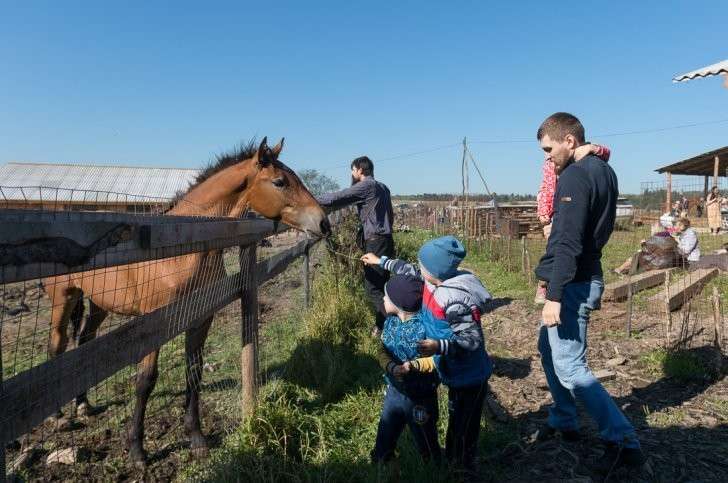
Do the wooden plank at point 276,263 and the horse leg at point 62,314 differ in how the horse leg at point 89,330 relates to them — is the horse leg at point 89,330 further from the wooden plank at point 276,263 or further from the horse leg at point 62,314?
the wooden plank at point 276,263

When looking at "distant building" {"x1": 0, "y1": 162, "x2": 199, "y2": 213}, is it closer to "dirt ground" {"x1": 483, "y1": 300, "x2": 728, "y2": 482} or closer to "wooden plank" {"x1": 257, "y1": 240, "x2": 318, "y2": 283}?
"wooden plank" {"x1": 257, "y1": 240, "x2": 318, "y2": 283}

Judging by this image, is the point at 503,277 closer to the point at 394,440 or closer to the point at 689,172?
the point at 394,440

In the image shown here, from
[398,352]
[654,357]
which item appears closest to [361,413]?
[398,352]

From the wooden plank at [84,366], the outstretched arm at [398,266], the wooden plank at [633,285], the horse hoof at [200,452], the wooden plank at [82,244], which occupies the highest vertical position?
the wooden plank at [82,244]

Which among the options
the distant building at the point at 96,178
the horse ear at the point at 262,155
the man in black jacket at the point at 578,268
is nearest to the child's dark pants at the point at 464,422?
the man in black jacket at the point at 578,268

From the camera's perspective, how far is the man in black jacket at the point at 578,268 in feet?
9.13

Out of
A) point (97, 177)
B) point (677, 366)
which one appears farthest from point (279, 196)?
point (97, 177)

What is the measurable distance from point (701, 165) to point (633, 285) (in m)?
17.2

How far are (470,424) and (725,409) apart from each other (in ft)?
8.01

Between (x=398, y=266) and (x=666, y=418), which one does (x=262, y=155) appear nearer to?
(x=398, y=266)

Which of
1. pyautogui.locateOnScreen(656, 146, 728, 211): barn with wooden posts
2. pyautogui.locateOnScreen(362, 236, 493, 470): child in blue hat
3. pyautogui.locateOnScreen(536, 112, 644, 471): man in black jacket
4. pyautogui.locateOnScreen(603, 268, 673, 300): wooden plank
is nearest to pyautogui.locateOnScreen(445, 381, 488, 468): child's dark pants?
pyautogui.locateOnScreen(362, 236, 493, 470): child in blue hat

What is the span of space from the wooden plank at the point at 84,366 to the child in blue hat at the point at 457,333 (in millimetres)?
1286

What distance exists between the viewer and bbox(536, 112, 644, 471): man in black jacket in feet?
9.13

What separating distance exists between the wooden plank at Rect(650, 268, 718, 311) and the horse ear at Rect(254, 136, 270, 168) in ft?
17.5
